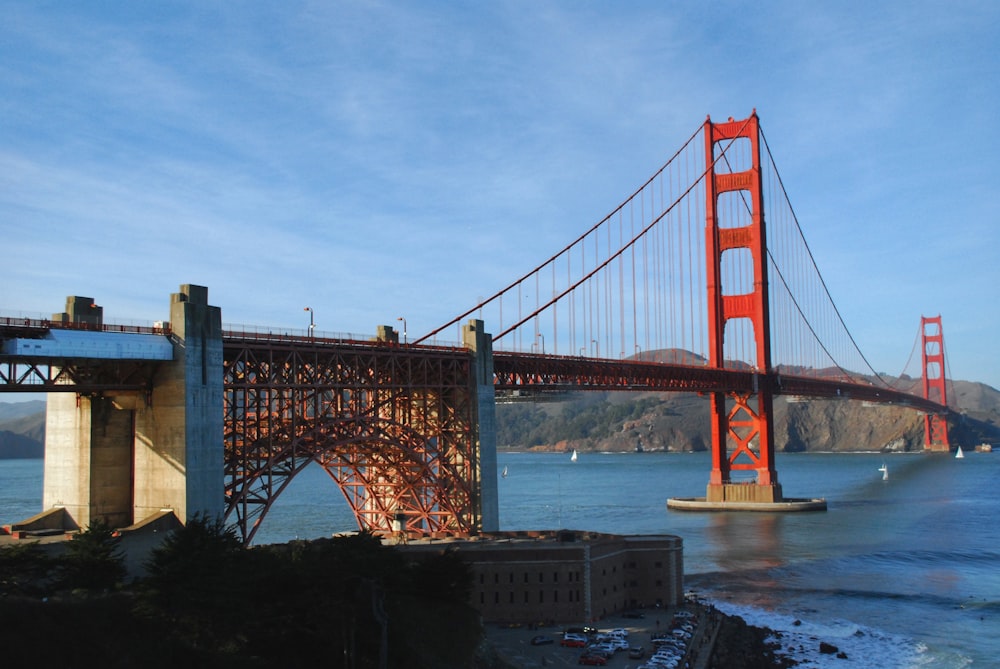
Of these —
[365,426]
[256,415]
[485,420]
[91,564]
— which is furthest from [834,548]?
[91,564]

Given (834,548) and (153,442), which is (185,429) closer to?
(153,442)

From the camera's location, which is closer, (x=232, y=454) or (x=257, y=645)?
(x=257, y=645)

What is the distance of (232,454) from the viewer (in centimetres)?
3444

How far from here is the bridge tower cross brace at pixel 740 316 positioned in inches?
3066

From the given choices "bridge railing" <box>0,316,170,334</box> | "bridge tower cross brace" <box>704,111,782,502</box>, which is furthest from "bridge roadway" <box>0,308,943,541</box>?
"bridge tower cross brace" <box>704,111,782,502</box>

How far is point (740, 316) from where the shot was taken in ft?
271

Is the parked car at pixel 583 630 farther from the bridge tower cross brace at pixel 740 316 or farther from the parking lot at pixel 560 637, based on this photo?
the bridge tower cross brace at pixel 740 316

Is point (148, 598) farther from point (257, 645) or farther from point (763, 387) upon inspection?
point (763, 387)

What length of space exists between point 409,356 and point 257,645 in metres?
19.4

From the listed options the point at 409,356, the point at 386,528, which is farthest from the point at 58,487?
the point at 386,528

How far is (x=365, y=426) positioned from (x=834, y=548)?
3015 centimetres

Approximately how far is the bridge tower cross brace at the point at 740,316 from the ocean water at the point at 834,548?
16.2ft

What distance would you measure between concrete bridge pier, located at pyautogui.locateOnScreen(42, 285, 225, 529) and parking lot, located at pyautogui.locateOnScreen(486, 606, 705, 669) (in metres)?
10.3

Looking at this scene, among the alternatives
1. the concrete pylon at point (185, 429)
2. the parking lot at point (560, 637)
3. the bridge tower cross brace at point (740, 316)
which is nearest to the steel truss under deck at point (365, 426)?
the concrete pylon at point (185, 429)
